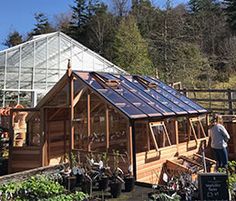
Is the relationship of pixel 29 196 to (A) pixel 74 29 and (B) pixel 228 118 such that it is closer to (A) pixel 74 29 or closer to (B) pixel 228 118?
(B) pixel 228 118

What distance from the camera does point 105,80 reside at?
6953mm

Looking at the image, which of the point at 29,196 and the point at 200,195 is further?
the point at 29,196

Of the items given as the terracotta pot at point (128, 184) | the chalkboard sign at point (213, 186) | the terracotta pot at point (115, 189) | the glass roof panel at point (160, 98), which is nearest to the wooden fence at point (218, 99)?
the glass roof panel at point (160, 98)

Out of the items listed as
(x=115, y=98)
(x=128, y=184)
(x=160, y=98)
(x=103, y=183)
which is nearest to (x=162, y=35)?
(x=160, y=98)

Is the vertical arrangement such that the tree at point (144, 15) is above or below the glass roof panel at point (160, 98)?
above

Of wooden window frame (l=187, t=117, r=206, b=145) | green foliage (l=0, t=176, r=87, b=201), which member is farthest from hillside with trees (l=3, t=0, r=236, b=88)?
green foliage (l=0, t=176, r=87, b=201)

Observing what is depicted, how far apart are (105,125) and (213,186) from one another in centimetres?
321

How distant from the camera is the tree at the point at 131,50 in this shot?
20.1 m

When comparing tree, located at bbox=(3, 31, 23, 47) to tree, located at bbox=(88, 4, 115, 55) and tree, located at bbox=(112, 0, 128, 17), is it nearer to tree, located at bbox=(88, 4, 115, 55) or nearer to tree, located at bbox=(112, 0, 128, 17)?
tree, located at bbox=(88, 4, 115, 55)

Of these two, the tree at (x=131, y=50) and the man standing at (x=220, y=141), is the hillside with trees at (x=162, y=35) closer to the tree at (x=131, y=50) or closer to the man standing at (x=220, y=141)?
the tree at (x=131, y=50)

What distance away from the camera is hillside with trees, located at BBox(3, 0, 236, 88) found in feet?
61.5

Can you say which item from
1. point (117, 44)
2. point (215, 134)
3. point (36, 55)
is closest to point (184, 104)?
point (215, 134)

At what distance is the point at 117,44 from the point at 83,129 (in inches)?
629

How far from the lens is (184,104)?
816 cm
